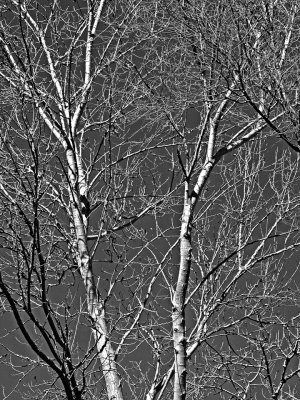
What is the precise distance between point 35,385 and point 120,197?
2114mm

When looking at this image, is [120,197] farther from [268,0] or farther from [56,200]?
[268,0]

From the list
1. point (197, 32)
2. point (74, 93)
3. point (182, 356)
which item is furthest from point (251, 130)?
point (182, 356)

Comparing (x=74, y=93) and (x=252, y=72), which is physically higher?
(x=74, y=93)

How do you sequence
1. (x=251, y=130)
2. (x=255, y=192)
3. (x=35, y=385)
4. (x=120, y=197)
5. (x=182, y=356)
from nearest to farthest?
(x=182, y=356) → (x=35, y=385) → (x=251, y=130) → (x=120, y=197) → (x=255, y=192)

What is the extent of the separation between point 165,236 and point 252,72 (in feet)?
7.94

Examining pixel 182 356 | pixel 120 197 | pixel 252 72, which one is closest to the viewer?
pixel 252 72

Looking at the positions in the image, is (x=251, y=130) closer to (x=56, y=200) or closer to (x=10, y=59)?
(x=56, y=200)

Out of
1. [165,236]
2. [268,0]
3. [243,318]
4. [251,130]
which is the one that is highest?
[268,0]

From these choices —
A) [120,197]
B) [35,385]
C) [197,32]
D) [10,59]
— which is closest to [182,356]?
[35,385]

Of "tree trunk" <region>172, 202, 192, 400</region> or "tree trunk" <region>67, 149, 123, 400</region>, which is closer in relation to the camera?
"tree trunk" <region>172, 202, 192, 400</region>

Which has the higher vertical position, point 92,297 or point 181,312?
point 92,297

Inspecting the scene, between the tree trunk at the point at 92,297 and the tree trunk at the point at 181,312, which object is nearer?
the tree trunk at the point at 181,312

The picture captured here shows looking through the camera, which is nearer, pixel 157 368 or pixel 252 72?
pixel 252 72

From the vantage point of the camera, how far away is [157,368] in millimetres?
7070
